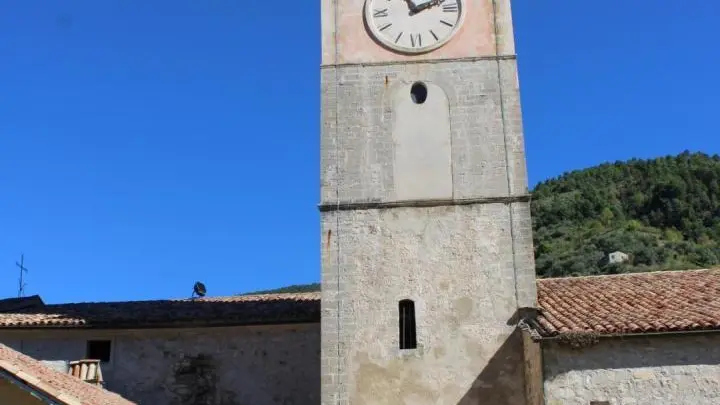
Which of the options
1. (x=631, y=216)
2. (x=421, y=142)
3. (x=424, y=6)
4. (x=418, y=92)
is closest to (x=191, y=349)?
(x=421, y=142)

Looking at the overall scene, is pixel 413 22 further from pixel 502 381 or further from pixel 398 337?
pixel 502 381

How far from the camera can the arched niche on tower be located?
15094 mm

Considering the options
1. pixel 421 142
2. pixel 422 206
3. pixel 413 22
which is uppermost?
pixel 413 22

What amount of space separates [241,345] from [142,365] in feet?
6.94

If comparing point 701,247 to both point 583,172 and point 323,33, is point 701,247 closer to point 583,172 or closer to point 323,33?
point 583,172

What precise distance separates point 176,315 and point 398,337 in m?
5.30

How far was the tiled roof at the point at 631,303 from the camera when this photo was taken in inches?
484

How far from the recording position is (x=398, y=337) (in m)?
14.3

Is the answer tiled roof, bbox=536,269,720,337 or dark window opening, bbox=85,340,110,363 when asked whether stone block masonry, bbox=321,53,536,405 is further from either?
dark window opening, bbox=85,340,110,363

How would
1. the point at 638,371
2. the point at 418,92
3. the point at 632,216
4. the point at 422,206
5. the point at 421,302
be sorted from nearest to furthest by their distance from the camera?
the point at 638,371
the point at 421,302
the point at 422,206
the point at 418,92
the point at 632,216

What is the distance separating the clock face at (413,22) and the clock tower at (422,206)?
2cm

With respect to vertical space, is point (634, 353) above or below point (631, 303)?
below

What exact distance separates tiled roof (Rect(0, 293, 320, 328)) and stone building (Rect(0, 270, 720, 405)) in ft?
0.08

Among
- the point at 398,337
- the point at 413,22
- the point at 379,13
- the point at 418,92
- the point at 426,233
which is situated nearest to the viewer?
the point at 398,337
